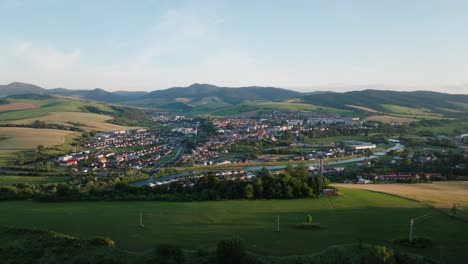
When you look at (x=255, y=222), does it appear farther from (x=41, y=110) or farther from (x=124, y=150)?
(x=41, y=110)

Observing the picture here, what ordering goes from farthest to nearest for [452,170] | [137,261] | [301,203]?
1. [452,170]
2. [301,203]
3. [137,261]

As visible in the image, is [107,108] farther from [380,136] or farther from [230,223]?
[230,223]

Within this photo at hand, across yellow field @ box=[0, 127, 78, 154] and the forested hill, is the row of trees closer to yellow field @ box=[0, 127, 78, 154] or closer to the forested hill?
yellow field @ box=[0, 127, 78, 154]

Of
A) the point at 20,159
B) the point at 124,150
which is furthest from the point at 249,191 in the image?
the point at 124,150

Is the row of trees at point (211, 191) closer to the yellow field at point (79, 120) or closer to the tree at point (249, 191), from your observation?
the tree at point (249, 191)

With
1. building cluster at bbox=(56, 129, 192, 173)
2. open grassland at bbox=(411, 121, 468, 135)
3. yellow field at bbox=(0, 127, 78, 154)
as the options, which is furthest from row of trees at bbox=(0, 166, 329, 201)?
open grassland at bbox=(411, 121, 468, 135)

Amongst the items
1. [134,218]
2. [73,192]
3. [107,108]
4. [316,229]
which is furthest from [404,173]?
[107,108]
